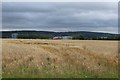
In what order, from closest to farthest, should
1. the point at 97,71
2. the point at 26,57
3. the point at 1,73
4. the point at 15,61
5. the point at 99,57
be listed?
the point at 1,73 < the point at 97,71 < the point at 15,61 < the point at 26,57 < the point at 99,57

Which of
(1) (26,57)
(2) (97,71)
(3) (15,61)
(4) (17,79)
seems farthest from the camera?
(1) (26,57)

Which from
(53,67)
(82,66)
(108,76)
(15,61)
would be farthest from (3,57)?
(108,76)

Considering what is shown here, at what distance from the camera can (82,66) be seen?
1395 cm

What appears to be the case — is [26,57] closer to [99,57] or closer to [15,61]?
[15,61]

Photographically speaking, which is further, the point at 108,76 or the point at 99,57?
the point at 99,57

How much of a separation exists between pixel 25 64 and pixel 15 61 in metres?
0.72

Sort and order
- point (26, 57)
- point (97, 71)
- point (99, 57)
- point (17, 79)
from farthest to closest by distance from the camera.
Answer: point (99, 57), point (26, 57), point (97, 71), point (17, 79)

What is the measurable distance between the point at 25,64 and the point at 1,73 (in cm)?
190

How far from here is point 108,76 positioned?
40.8 ft

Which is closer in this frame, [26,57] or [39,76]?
[39,76]

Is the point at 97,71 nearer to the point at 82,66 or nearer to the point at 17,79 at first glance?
the point at 82,66

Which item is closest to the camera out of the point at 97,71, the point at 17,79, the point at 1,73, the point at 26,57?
the point at 17,79

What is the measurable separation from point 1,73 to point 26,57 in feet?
10.8

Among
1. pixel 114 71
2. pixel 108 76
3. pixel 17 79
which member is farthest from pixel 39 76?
pixel 114 71
